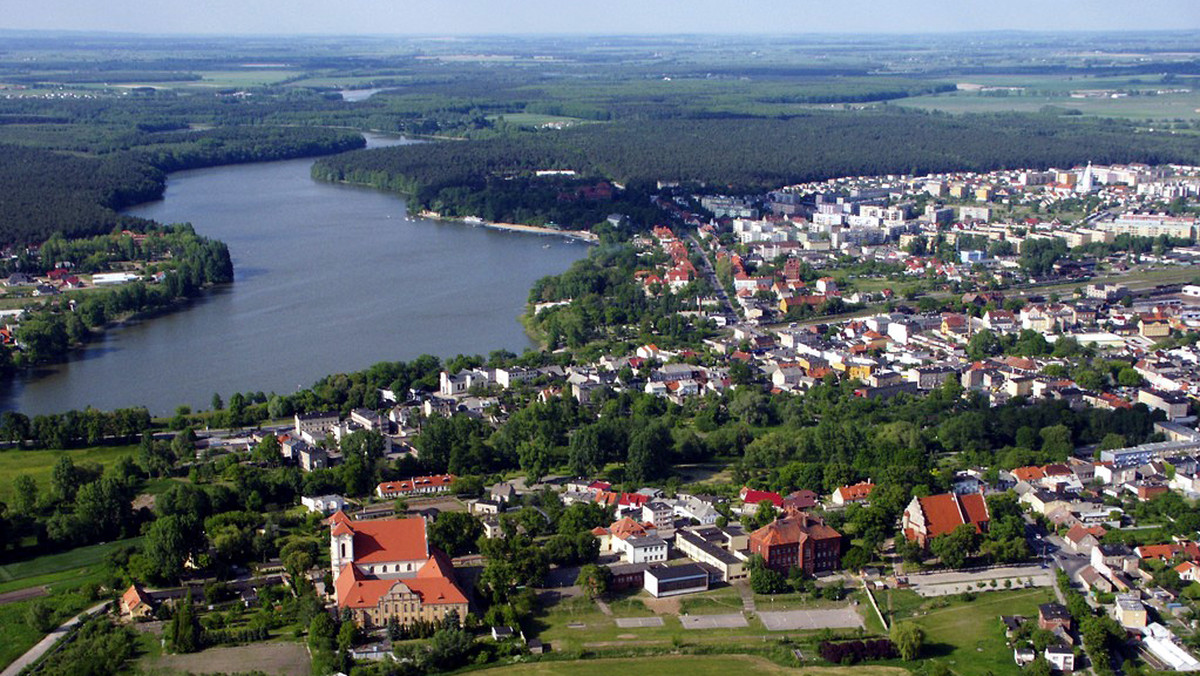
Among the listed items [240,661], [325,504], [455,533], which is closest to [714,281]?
[325,504]

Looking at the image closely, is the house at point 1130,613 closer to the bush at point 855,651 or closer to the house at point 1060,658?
the house at point 1060,658

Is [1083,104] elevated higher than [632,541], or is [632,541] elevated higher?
A: [632,541]

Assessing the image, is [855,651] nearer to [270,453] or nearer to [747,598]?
[747,598]

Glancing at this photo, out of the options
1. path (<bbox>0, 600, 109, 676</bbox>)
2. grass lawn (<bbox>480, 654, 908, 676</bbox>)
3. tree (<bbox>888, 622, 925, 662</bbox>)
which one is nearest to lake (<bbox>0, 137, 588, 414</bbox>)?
path (<bbox>0, 600, 109, 676</bbox>)

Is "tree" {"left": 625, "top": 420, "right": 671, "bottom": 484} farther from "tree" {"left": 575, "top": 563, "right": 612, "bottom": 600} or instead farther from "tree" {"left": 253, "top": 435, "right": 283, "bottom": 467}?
"tree" {"left": 253, "top": 435, "right": 283, "bottom": 467}

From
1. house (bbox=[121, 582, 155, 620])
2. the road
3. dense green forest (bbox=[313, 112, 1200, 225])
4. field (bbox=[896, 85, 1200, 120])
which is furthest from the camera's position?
field (bbox=[896, 85, 1200, 120])
